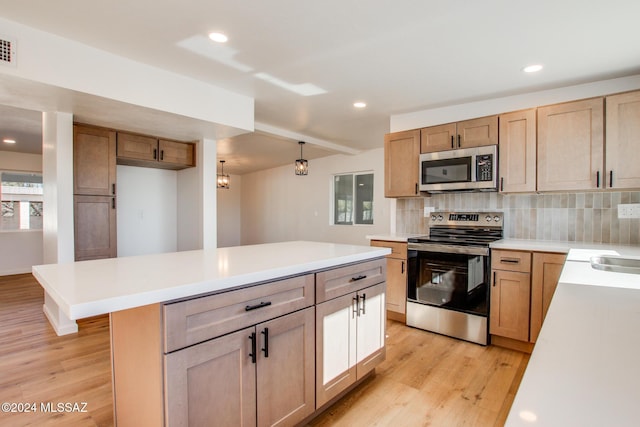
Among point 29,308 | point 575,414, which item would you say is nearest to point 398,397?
point 575,414

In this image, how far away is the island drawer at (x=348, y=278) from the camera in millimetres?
1716

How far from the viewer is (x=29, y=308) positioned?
3902 millimetres

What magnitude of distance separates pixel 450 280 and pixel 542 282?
0.71 metres

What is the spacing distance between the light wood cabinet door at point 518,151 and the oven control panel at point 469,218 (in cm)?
37

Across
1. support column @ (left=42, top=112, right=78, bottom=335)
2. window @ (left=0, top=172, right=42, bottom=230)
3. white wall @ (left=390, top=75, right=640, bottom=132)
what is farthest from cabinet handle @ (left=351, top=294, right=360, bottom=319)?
window @ (left=0, top=172, right=42, bottom=230)

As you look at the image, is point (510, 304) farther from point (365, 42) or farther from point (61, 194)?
point (61, 194)

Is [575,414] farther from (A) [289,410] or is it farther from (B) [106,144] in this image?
(B) [106,144]

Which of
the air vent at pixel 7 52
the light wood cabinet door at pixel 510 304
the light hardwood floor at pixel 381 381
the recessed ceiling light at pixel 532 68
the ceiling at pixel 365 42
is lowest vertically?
the light hardwood floor at pixel 381 381

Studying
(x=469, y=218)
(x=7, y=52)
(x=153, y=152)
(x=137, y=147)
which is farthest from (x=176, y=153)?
(x=469, y=218)

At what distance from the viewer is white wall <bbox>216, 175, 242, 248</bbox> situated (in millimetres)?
9281

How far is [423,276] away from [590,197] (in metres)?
1.65

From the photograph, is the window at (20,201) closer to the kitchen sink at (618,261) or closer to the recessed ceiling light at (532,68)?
the recessed ceiling light at (532,68)

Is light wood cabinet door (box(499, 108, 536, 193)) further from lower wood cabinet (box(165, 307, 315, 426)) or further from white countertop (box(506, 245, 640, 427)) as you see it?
lower wood cabinet (box(165, 307, 315, 426))

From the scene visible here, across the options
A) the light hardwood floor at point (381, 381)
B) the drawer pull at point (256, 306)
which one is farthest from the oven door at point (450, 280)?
the drawer pull at point (256, 306)
